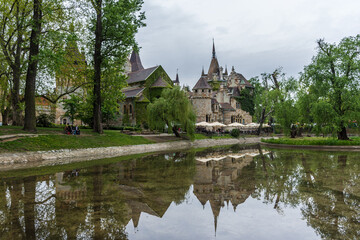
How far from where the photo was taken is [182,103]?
3297cm

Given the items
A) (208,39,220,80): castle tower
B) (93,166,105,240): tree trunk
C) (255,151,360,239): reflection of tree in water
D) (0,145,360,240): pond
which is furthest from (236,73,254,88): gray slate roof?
(93,166,105,240): tree trunk

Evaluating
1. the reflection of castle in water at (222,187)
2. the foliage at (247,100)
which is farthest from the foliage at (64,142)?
the foliage at (247,100)

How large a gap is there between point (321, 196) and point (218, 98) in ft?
183

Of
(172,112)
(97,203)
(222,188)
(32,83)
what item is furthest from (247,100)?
(97,203)

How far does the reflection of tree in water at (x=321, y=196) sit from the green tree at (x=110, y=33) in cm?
1822

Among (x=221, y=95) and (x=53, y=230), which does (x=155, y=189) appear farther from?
(x=221, y=95)

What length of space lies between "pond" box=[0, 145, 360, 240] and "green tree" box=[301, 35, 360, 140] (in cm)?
1838

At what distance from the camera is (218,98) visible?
62.8 m

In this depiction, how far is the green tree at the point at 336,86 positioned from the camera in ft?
87.0

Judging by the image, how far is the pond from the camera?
5.21 m

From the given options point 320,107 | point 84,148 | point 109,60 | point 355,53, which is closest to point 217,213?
point 84,148

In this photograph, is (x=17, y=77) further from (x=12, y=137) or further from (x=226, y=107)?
(x=226, y=107)

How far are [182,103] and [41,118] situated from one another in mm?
16510

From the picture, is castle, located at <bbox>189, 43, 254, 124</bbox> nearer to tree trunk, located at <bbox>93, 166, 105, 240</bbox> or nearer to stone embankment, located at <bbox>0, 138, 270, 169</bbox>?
stone embankment, located at <bbox>0, 138, 270, 169</bbox>
